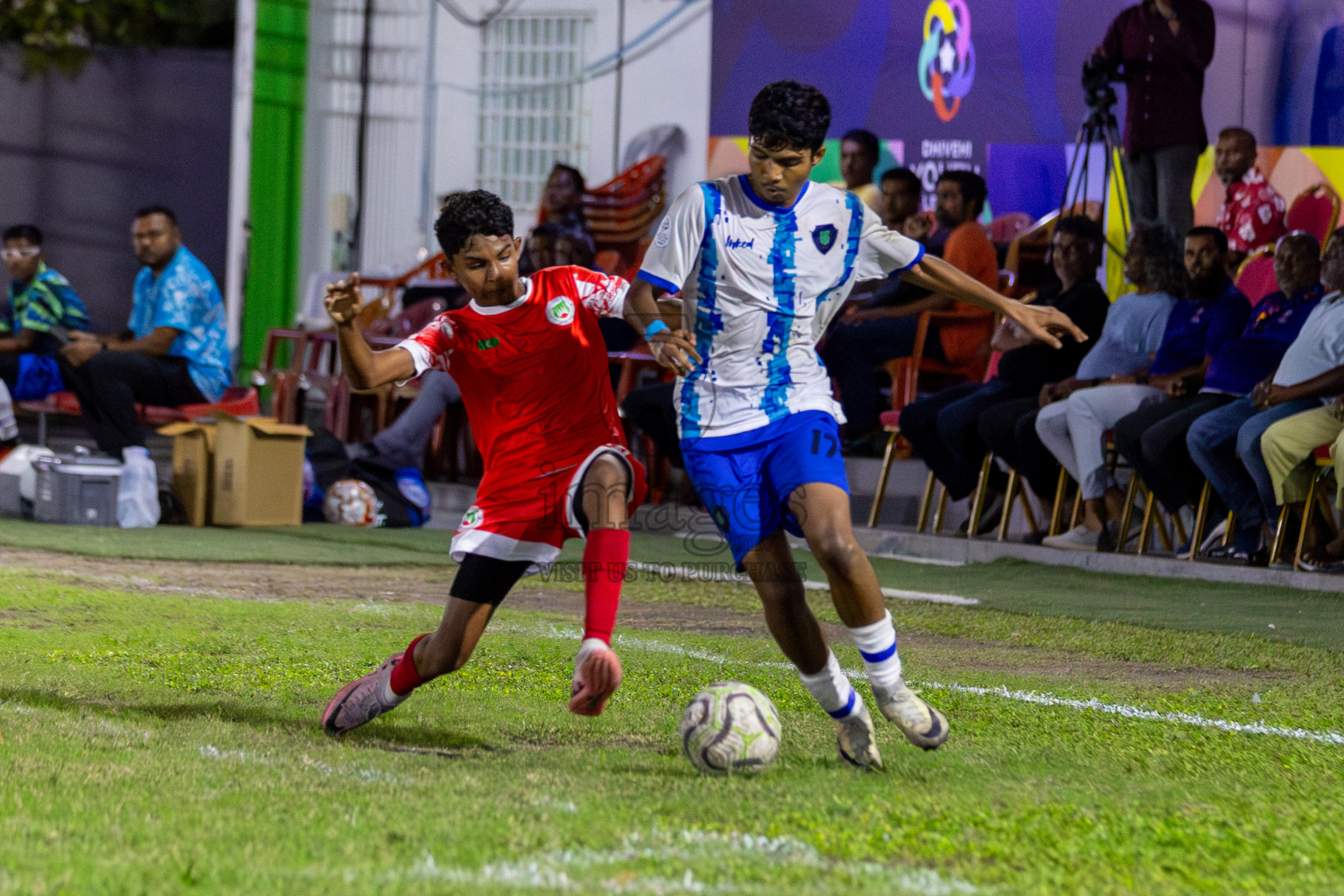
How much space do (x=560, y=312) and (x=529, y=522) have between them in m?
0.58

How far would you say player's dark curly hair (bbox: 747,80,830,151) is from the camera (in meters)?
3.79

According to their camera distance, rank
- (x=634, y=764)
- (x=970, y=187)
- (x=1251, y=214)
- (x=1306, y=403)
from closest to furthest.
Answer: (x=634, y=764), (x=1306, y=403), (x=1251, y=214), (x=970, y=187)

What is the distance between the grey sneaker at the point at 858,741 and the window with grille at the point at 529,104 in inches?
435

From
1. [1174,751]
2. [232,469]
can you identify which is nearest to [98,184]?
[232,469]

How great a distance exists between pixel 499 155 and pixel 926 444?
686 cm

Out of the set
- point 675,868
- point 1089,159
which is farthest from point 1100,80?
point 675,868

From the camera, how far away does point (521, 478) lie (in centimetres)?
405

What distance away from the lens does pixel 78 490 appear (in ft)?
31.6

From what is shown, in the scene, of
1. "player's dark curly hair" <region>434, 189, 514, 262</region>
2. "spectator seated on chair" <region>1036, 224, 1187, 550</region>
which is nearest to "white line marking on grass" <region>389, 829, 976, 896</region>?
"player's dark curly hair" <region>434, 189, 514, 262</region>

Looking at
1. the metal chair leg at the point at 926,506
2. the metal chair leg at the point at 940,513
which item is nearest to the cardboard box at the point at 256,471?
the metal chair leg at the point at 926,506

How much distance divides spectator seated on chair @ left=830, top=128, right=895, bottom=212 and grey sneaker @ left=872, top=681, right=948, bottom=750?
779 cm

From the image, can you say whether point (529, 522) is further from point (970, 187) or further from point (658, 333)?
point (970, 187)

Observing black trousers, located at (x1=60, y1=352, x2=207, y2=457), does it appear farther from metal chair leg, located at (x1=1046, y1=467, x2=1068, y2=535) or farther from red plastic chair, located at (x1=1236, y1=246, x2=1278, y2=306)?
red plastic chair, located at (x1=1236, y1=246, x2=1278, y2=306)

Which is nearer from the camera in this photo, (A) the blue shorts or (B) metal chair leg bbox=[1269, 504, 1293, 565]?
(A) the blue shorts
